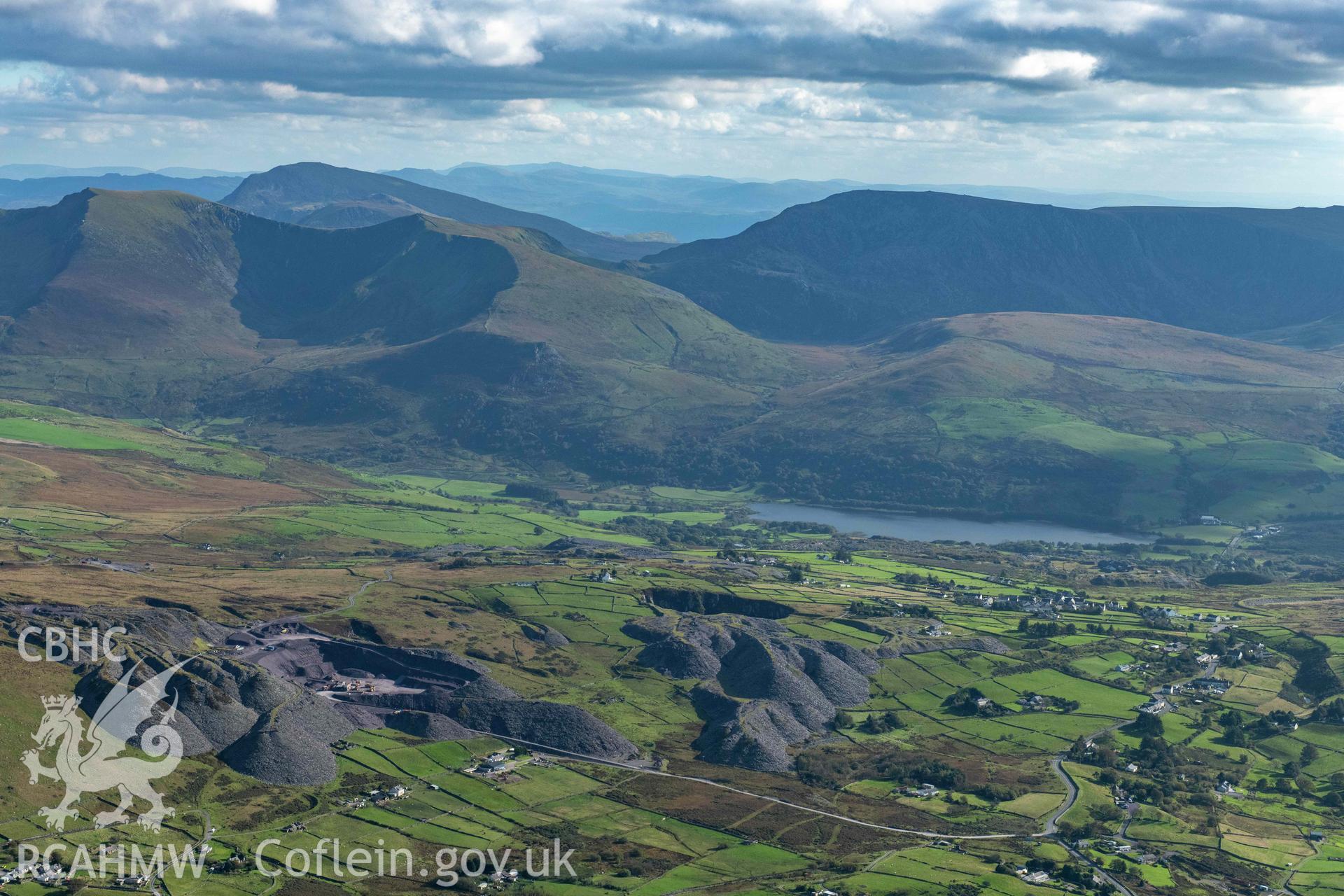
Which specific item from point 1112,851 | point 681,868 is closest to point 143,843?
point 681,868

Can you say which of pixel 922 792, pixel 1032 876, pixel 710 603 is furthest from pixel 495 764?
pixel 710 603

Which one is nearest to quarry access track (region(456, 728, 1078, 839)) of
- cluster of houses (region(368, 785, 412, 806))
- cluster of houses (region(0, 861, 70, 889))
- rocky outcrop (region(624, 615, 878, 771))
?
rocky outcrop (region(624, 615, 878, 771))

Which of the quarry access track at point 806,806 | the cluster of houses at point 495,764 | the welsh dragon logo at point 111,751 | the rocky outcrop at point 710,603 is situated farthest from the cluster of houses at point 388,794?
the rocky outcrop at point 710,603

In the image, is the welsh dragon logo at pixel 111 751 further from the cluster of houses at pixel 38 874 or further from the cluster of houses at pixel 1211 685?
the cluster of houses at pixel 1211 685

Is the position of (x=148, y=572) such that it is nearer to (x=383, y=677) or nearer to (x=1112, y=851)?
(x=383, y=677)

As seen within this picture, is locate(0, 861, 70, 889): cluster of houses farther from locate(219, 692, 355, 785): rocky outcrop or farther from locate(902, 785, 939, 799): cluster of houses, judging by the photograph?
locate(902, 785, 939, 799): cluster of houses

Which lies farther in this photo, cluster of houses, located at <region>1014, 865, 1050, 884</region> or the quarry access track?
the quarry access track

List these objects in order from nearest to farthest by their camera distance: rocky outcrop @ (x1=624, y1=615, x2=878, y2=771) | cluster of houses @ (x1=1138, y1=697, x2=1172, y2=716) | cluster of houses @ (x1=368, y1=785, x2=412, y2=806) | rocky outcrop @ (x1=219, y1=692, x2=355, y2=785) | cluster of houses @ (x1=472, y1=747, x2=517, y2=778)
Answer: cluster of houses @ (x1=368, y1=785, x2=412, y2=806) → rocky outcrop @ (x1=219, y1=692, x2=355, y2=785) → cluster of houses @ (x1=472, y1=747, x2=517, y2=778) → rocky outcrop @ (x1=624, y1=615, x2=878, y2=771) → cluster of houses @ (x1=1138, y1=697, x2=1172, y2=716)

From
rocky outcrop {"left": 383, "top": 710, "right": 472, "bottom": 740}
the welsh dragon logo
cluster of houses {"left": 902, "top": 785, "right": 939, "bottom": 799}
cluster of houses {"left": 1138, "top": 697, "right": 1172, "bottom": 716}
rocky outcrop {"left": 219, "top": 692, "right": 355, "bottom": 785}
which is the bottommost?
cluster of houses {"left": 1138, "top": 697, "right": 1172, "bottom": 716}
